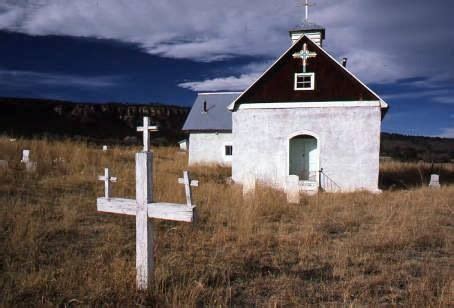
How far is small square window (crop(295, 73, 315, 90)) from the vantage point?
1556 cm

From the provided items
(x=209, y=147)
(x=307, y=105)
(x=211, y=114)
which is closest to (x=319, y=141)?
(x=307, y=105)

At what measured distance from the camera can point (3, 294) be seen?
4.28m

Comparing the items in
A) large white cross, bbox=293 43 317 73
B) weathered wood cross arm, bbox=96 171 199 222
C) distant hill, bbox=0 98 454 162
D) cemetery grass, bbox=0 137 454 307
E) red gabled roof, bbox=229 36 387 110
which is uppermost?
distant hill, bbox=0 98 454 162

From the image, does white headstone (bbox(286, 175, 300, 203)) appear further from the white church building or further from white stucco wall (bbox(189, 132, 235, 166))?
white stucco wall (bbox(189, 132, 235, 166))

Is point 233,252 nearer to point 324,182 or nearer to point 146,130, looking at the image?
point 146,130

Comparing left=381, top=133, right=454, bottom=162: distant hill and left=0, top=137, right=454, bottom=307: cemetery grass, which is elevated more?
left=381, top=133, right=454, bottom=162: distant hill

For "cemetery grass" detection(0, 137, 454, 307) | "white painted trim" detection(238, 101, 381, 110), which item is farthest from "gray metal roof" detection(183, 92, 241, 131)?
"cemetery grass" detection(0, 137, 454, 307)

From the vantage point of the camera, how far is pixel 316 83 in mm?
15469

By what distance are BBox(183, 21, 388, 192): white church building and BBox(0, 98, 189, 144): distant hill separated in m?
59.7

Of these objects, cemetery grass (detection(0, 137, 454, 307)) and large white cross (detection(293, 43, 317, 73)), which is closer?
cemetery grass (detection(0, 137, 454, 307))

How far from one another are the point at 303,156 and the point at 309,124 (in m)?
2.01

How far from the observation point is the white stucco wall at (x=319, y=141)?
1497cm

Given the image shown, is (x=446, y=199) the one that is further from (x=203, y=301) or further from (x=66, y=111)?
(x=66, y=111)

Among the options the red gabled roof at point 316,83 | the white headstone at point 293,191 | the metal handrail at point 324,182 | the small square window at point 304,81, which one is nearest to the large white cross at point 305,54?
the red gabled roof at point 316,83
